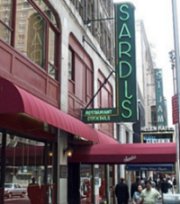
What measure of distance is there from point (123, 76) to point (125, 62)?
0.63m

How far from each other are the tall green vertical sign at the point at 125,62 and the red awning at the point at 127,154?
5.00ft

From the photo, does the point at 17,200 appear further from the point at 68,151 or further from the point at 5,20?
the point at 5,20

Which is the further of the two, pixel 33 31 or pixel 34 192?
pixel 33 31

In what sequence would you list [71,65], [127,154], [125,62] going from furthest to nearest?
[71,65], [125,62], [127,154]

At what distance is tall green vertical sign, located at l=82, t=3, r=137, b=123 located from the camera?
57.0ft

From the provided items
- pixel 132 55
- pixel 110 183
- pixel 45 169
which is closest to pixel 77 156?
pixel 45 169

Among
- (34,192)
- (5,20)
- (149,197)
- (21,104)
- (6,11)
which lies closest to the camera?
(21,104)

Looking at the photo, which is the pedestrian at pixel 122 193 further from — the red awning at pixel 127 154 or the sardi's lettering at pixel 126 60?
the sardi's lettering at pixel 126 60

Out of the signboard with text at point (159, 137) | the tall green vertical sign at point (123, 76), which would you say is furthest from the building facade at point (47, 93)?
the signboard with text at point (159, 137)

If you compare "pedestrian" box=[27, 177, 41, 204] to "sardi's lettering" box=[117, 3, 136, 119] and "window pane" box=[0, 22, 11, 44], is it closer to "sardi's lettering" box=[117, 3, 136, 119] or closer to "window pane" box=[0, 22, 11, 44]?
"window pane" box=[0, 22, 11, 44]

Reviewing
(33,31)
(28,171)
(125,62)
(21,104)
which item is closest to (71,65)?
(125,62)

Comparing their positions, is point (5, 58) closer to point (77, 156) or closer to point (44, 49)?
point (44, 49)

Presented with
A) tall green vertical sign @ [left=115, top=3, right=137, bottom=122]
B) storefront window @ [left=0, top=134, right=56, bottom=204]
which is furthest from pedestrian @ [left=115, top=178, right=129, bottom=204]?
storefront window @ [left=0, top=134, right=56, bottom=204]

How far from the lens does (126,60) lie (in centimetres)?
1852
